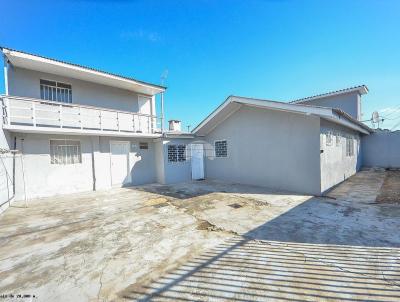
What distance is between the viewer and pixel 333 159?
30.5 ft

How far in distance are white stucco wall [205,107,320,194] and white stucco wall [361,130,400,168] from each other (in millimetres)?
13128

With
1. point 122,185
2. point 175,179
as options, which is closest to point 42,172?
point 122,185

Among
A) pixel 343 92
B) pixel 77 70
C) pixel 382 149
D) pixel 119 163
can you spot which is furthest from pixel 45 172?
pixel 382 149

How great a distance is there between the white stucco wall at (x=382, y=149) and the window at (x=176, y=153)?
15.8 meters

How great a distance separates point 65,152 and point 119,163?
2.53 metres

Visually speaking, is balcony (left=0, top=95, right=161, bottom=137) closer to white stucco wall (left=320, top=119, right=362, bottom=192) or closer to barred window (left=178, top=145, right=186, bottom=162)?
barred window (left=178, top=145, right=186, bottom=162)

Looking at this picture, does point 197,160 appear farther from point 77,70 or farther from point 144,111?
point 77,70

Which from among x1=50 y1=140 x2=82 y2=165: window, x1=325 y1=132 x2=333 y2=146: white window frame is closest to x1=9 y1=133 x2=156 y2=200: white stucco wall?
x1=50 y1=140 x2=82 y2=165: window

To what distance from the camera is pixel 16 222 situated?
18.1 feet

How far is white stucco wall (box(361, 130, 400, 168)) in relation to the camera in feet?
52.5

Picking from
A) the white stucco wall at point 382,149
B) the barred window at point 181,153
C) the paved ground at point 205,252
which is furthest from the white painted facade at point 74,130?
the white stucco wall at point 382,149

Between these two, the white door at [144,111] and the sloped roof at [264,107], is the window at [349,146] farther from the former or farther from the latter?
the white door at [144,111]

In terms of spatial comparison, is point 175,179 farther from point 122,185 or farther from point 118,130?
point 118,130

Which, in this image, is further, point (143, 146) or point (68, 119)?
point (143, 146)
